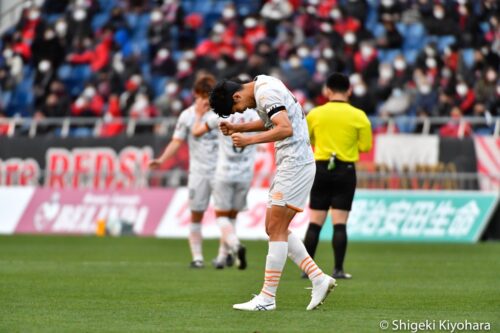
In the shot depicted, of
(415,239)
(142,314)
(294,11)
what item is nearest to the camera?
(142,314)

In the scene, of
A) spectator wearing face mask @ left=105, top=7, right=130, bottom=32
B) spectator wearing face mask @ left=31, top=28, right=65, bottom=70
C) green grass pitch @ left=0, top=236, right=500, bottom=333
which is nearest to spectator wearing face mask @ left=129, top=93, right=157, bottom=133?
spectator wearing face mask @ left=105, top=7, right=130, bottom=32

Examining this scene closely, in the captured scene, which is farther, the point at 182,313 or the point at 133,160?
the point at 133,160

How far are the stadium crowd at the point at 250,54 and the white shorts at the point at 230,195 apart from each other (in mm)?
10383

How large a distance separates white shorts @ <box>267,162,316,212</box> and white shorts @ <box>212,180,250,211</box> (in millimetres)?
5217

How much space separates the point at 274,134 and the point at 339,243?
14.4 feet

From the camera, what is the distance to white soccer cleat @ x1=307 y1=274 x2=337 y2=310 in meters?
10.1

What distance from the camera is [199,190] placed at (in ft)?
52.4

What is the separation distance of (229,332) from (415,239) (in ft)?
51.9

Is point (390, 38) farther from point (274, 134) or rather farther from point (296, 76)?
point (274, 134)

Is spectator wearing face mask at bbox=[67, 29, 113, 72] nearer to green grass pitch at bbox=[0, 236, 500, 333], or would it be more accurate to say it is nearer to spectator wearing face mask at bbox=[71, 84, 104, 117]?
spectator wearing face mask at bbox=[71, 84, 104, 117]

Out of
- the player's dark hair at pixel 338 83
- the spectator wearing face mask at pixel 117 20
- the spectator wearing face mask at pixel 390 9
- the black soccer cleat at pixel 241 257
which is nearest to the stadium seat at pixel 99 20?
the spectator wearing face mask at pixel 117 20

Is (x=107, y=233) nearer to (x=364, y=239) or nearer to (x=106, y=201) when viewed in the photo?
(x=106, y=201)

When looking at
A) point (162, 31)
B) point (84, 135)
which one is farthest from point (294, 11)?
point (84, 135)

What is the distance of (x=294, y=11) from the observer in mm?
30703
